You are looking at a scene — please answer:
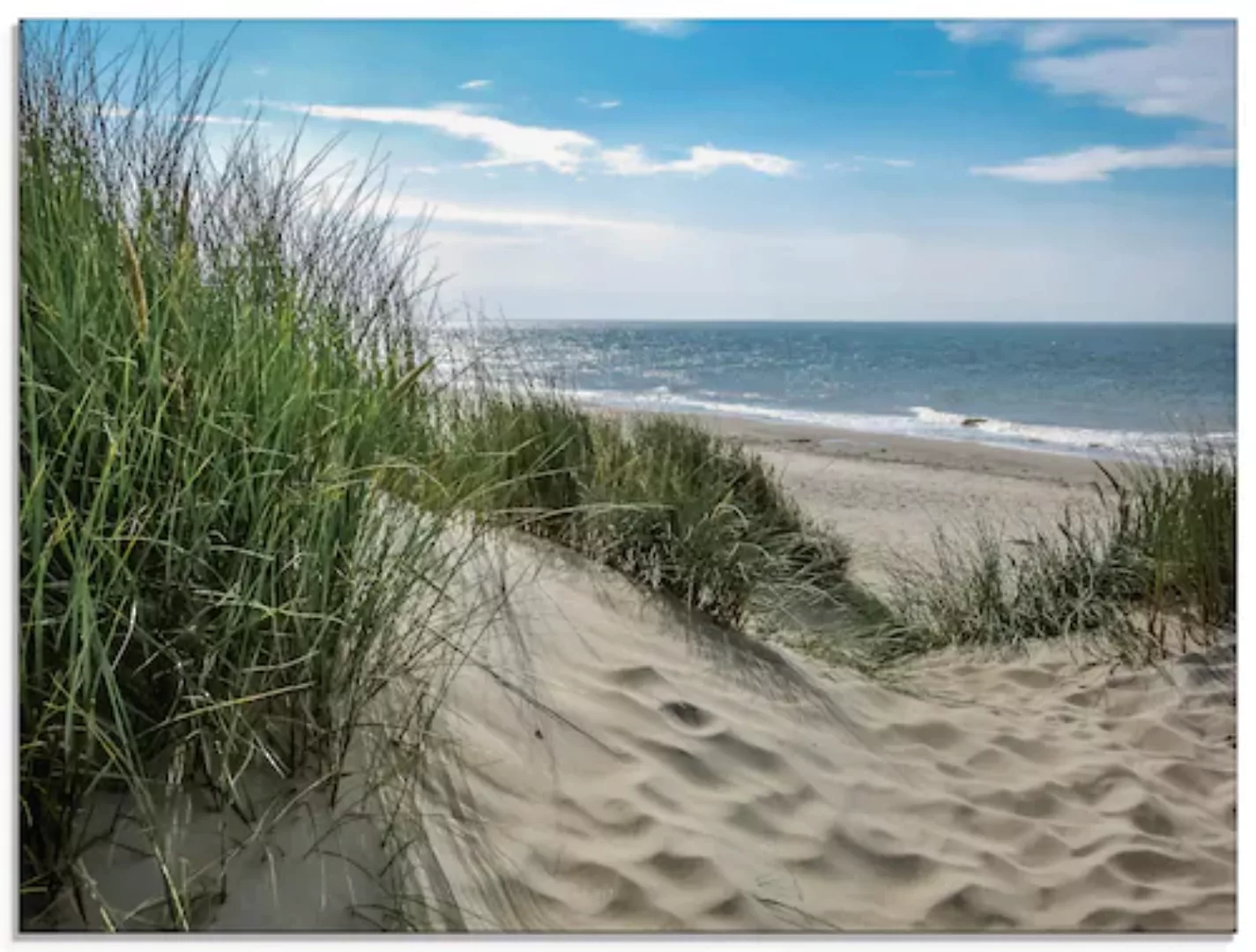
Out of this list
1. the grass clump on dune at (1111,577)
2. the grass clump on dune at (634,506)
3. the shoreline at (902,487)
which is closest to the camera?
the grass clump on dune at (1111,577)

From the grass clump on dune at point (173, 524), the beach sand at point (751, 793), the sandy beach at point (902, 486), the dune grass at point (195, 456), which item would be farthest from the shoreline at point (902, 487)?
the grass clump on dune at point (173, 524)

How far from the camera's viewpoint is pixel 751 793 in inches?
75.9

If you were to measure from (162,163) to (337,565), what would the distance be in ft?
2.77

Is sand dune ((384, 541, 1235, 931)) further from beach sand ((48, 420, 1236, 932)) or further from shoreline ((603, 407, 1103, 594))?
shoreline ((603, 407, 1103, 594))

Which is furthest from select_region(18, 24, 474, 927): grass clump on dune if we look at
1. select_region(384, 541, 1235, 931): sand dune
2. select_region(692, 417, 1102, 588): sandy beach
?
select_region(692, 417, 1102, 588): sandy beach

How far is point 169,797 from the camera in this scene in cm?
150

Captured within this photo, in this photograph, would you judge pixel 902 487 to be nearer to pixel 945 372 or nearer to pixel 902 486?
pixel 902 486

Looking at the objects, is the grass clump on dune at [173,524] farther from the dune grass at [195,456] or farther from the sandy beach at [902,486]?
the sandy beach at [902,486]

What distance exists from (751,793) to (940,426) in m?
1.17

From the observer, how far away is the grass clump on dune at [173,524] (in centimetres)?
149

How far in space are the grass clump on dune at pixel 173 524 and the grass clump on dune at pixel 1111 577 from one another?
1.16m

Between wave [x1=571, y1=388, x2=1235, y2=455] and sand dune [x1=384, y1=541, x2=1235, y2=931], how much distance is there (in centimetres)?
47

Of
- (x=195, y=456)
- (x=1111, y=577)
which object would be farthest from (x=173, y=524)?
(x=1111, y=577)
